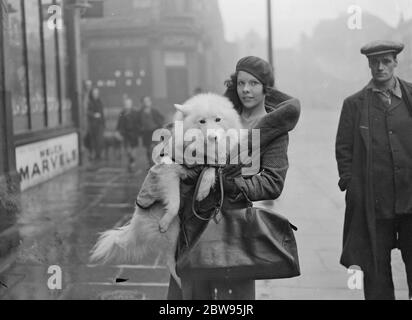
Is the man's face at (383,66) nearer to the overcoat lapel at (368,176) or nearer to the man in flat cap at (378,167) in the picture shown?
the man in flat cap at (378,167)

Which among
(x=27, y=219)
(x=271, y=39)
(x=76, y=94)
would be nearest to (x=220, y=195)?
(x=271, y=39)

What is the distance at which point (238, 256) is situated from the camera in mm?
2598

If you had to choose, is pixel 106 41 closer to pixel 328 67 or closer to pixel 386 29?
pixel 328 67

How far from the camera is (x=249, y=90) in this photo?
8.95 ft

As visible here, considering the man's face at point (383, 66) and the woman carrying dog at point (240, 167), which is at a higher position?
the man's face at point (383, 66)

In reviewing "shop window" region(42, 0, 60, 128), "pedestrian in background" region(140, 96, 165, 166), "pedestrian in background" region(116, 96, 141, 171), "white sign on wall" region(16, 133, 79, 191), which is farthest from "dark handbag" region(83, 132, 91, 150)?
"pedestrian in background" region(140, 96, 165, 166)

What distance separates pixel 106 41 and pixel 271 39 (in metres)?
16.3

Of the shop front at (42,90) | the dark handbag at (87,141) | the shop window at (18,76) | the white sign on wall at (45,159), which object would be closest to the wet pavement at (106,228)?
the white sign on wall at (45,159)

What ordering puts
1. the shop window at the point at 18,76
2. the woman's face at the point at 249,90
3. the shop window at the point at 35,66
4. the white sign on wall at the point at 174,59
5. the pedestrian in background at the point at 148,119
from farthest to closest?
the white sign on wall at the point at 174,59 → the shop window at the point at 35,66 → the pedestrian in background at the point at 148,119 → the shop window at the point at 18,76 → the woman's face at the point at 249,90

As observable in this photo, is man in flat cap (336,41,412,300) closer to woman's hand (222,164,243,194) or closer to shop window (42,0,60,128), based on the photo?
woman's hand (222,164,243,194)

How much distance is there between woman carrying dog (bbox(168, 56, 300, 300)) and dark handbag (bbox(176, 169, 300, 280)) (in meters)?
0.06

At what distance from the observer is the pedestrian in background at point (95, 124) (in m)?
13.2

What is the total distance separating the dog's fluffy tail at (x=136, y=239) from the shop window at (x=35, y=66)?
8.02m

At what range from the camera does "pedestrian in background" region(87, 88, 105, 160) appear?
13.2m
